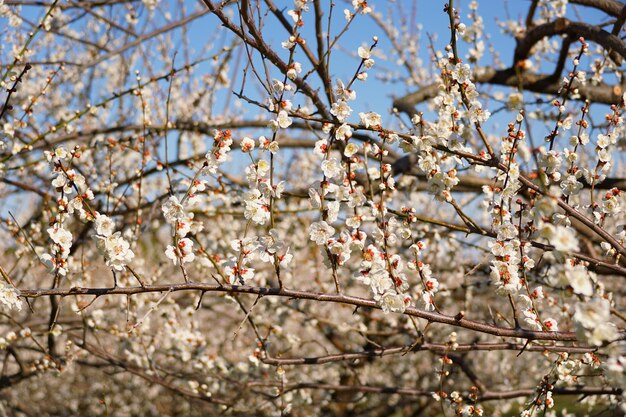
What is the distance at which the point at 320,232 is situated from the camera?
2127mm

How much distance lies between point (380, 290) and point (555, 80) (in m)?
3.31

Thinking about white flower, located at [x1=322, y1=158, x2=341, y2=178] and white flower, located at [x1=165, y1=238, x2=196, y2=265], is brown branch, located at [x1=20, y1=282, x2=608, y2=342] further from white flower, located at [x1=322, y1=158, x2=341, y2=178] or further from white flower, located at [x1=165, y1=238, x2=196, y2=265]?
white flower, located at [x1=322, y1=158, x2=341, y2=178]

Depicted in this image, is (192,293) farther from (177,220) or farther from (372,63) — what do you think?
(372,63)

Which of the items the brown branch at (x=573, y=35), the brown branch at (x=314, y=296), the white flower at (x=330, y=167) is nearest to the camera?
the brown branch at (x=314, y=296)

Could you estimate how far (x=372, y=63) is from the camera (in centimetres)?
219

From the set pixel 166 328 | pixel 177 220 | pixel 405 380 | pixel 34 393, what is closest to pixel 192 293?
pixel 166 328

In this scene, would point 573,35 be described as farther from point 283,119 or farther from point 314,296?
point 314,296

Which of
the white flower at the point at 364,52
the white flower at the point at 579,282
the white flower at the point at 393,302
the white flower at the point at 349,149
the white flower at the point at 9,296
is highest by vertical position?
the white flower at the point at 364,52

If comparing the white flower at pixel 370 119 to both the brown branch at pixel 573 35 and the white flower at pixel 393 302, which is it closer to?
A: the white flower at pixel 393 302

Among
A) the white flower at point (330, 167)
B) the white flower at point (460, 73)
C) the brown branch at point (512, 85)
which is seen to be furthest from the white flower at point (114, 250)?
the brown branch at point (512, 85)

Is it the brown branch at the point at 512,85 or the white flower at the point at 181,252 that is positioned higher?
the brown branch at the point at 512,85

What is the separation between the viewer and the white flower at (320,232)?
2107 millimetres

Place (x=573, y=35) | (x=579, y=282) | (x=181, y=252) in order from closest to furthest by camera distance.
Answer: (x=579, y=282), (x=181, y=252), (x=573, y=35)

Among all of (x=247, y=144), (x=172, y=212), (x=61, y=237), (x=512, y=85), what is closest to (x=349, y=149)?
(x=247, y=144)
